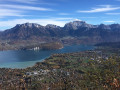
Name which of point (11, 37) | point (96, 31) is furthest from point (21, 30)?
point (96, 31)

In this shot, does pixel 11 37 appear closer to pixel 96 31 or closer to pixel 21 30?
pixel 21 30

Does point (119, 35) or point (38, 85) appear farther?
point (119, 35)

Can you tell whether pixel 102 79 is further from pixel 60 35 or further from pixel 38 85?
pixel 60 35

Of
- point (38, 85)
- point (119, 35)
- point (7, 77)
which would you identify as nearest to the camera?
point (38, 85)

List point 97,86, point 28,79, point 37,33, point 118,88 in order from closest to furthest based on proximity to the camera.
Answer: point 118,88 → point 97,86 → point 28,79 → point 37,33

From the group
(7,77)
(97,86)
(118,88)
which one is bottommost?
(7,77)

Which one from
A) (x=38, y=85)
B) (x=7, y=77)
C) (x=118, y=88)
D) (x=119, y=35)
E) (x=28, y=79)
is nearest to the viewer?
(x=118, y=88)

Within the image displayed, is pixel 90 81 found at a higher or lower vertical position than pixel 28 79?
higher

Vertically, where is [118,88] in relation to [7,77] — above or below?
above

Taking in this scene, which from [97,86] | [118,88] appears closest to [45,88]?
Result: [97,86]
